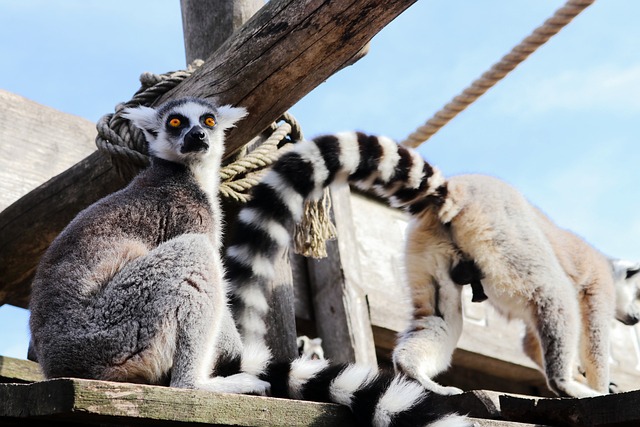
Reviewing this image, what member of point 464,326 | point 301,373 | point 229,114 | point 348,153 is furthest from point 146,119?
point 464,326

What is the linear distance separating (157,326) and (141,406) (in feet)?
2.19

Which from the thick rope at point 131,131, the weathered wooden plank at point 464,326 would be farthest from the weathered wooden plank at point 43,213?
the weathered wooden plank at point 464,326

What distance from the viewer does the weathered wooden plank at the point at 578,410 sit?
290 centimetres

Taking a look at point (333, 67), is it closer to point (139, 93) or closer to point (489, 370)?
point (139, 93)

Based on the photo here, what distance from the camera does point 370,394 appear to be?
2662 millimetres

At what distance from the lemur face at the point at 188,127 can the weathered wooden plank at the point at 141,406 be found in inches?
64.2

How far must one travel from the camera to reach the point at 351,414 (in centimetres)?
263

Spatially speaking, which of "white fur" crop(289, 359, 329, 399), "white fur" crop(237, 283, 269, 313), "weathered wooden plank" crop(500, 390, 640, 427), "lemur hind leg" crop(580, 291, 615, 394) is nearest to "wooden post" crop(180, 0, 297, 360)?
"white fur" crop(237, 283, 269, 313)

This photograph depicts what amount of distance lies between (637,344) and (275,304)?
14.9 feet

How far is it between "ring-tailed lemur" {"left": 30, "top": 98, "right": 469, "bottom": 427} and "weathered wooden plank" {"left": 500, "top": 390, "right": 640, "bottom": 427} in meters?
0.41

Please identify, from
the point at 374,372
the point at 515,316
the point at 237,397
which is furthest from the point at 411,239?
the point at 237,397

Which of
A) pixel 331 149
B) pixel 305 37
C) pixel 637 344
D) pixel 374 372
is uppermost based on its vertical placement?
pixel 305 37

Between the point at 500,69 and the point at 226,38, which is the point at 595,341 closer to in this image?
the point at 500,69

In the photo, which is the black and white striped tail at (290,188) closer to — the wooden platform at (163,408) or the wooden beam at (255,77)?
the wooden beam at (255,77)
